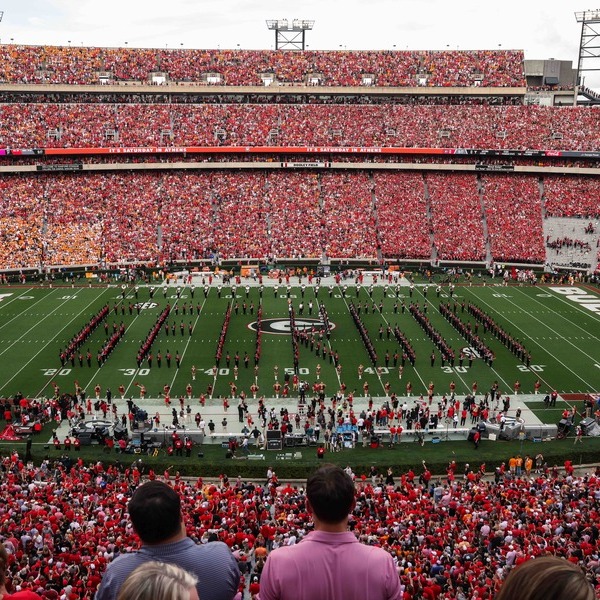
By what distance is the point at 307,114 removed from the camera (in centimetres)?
5856

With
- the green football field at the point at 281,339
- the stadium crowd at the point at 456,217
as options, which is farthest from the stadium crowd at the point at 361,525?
the stadium crowd at the point at 456,217

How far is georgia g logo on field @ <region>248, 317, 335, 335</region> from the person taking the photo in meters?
32.5

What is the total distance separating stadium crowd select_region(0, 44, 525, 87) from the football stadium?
0.82 ft

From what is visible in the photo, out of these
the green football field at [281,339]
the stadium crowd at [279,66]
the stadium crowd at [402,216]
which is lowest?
the green football field at [281,339]

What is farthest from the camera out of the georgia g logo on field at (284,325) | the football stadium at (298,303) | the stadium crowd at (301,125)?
the stadium crowd at (301,125)

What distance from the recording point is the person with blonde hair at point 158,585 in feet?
6.97

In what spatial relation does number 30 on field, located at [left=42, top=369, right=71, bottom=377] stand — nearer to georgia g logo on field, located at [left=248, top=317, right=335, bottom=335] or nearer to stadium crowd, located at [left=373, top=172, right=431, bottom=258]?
georgia g logo on field, located at [left=248, top=317, right=335, bottom=335]

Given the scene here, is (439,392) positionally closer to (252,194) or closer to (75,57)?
(252,194)

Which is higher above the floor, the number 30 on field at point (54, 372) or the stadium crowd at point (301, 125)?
the stadium crowd at point (301, 125)

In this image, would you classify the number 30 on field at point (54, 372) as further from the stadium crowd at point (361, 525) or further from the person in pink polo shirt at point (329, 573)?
the person in pink polo shirt at point (329, 573)

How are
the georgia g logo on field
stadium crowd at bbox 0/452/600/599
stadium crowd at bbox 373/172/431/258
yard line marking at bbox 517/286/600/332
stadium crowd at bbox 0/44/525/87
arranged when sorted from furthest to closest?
stadium crowd at bbox 0/44/525/87 < stadium crowd at bbox 373/172/431/258 < yard line marking at bbox 517/286/600/332 < the georgia g logo on field < stadium crowd at bbox 0/452/600/599

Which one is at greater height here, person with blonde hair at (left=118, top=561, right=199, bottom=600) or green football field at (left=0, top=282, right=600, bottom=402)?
person with blonde hair at (left=118, top=561, right=199, bottom=600)

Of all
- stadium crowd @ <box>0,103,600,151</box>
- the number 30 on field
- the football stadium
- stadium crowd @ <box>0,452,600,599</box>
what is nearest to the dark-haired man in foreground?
the football stadium

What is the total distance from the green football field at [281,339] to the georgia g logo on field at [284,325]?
0.06 metres
